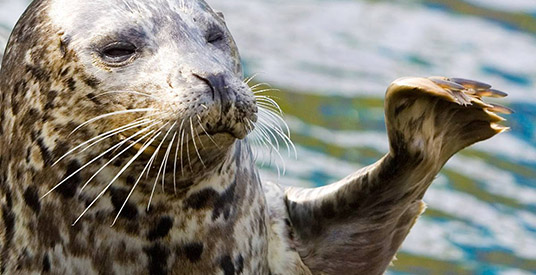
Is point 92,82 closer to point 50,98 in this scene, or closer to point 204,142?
point 50,98

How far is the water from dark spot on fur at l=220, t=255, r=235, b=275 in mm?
2839

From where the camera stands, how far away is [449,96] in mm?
4891

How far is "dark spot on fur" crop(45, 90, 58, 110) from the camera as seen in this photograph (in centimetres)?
480

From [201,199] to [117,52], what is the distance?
23.6 inches

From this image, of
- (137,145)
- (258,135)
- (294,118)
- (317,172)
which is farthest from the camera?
(294,118)

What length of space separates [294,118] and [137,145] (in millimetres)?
4700

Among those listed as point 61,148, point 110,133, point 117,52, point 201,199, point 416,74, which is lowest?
point 416,74

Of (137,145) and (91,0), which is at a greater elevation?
(91,0)

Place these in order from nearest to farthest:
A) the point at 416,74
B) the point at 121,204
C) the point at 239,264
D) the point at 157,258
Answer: the point at 121,204 < the point at 157,258 < the point at 239,264 < the point at 416,74

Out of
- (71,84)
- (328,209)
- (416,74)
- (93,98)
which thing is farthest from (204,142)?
(416,74)

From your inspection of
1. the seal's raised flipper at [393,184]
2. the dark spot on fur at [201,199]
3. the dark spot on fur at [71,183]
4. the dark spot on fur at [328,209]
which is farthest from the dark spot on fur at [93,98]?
the dark spot on fur at [328,209]

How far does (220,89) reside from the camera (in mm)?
4367

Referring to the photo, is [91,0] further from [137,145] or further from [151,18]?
[137,145]

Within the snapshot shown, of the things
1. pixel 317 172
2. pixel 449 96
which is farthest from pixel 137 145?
pixel 317 172
